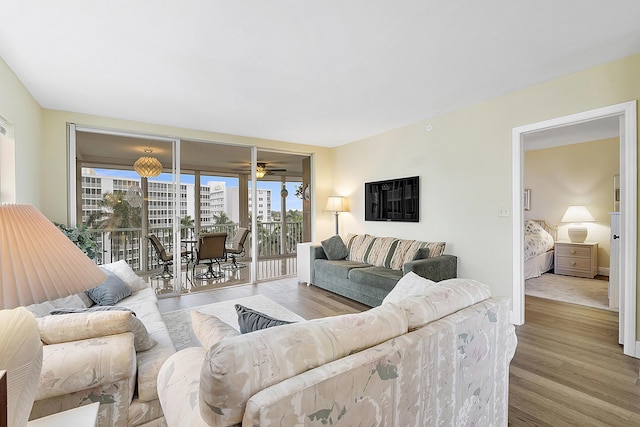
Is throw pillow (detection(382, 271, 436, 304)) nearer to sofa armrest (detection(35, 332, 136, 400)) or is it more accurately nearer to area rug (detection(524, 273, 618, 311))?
sofa armrest (detection(35, 332, 136, 400))

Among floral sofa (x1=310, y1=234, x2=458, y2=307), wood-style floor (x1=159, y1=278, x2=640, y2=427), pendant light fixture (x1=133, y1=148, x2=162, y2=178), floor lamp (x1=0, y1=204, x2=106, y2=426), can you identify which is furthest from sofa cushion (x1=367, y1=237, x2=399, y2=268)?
floor lamp (x1=0, y1=204, x2=106, y2=426)

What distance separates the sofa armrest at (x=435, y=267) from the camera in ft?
11.1

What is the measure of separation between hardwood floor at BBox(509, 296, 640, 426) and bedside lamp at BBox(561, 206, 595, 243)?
2766 mm

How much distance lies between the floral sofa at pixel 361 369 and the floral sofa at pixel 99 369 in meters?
0.32

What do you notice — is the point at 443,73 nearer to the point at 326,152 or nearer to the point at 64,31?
the point at 64,31

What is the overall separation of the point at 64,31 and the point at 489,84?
362 centimetres

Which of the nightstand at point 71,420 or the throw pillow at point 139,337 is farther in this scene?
the throw pillow at point 139,337

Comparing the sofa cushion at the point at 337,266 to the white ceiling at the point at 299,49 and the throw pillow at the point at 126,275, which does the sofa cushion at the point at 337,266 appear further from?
the throw pillow at the point at 126,275

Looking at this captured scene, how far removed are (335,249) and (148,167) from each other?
3.12m

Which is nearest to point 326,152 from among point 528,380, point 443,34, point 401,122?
point 401,122

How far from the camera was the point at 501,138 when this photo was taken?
3336mm

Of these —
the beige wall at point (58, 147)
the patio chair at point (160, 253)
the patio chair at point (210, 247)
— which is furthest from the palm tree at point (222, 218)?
the beige wall at point (58, 147)

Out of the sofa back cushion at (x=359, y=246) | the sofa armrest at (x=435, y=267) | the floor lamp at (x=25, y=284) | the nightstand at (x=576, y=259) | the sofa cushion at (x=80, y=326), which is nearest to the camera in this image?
the floor lamp at (x=25, y=284)

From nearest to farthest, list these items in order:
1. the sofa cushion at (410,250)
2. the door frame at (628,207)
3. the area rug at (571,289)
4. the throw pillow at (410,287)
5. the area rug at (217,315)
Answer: the throw pillow at (410,287) < the door frame at (628,207) < the area rug at (217,315) < the sofa cushion at (410,250) < the area rug at (571,289)
